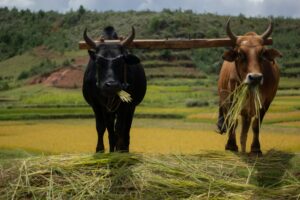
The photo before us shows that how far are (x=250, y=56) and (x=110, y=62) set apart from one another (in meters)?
1.78

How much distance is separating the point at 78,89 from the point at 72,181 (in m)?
30.0

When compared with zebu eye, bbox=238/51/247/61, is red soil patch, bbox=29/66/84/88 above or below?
below

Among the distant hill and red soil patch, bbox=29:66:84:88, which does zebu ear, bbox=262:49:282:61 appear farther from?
the distant hill

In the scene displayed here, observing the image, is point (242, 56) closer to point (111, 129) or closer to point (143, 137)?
point (111, 129)

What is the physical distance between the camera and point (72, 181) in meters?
5.41

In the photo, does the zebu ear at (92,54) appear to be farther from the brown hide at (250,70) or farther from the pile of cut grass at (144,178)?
the brown hide at (250,70)

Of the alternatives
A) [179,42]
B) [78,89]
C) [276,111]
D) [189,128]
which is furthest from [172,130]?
[78,89]

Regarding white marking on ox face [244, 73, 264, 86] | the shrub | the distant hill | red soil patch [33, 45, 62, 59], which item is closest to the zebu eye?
white marking on ox face [244, 73, 264, 86]

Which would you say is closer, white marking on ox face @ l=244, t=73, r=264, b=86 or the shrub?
white marking on ox face @ l=244, t=73, r=264, b=86

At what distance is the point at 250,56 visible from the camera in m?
6.49

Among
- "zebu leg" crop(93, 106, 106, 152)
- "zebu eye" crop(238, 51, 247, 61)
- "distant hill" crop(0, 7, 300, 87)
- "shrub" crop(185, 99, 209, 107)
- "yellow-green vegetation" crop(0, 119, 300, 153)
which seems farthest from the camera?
"distant hill" crop(0, 7, 300, 87)

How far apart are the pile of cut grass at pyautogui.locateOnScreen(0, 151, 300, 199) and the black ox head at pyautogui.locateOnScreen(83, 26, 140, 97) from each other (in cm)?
84

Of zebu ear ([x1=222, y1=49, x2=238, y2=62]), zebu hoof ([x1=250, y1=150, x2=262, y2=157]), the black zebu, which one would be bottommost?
zebu hoof ([x1=250, y1=150, x2=262, y2=157])

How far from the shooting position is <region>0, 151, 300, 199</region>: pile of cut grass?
5.22 meters
